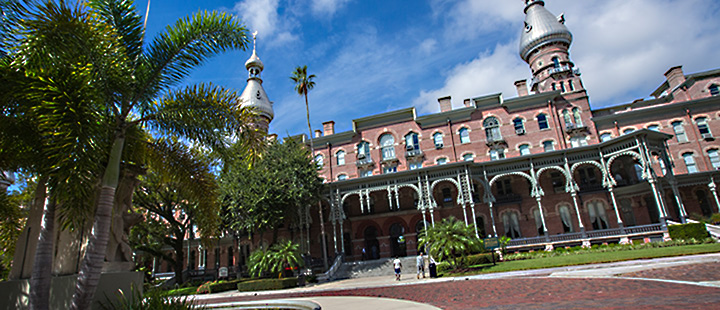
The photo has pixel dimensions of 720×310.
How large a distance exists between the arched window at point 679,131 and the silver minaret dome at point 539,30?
1220 centimetres

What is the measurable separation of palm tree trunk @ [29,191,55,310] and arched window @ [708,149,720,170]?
134ft

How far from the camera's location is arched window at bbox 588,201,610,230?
97.3 ft

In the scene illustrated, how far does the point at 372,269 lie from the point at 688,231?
18484mm

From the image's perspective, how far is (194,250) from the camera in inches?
1590

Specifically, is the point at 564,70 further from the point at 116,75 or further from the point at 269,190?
the point at 116,75

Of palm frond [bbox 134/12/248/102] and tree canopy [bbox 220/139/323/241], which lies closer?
palm frond [bbox 134/12/248/102]

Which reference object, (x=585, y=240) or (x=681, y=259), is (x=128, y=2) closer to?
(x=681, y=259)

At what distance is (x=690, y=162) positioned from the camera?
102 ft

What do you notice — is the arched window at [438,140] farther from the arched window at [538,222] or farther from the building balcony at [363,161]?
the arched window at [538,222]

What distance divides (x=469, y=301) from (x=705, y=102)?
34378 millimetres

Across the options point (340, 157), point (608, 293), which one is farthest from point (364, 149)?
point (608, 293)

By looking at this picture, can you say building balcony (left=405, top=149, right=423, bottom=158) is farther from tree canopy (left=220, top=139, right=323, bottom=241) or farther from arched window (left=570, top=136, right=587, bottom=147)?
arched window (left=570, top=136, right=587, bottom=147)

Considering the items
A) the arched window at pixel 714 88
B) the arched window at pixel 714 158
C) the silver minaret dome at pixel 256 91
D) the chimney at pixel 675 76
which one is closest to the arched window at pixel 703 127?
the arched window at pixel 714 158

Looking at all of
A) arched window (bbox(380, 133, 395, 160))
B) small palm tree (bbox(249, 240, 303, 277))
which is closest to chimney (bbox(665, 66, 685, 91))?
arched window (bbox(380, 133, 395, 160))
